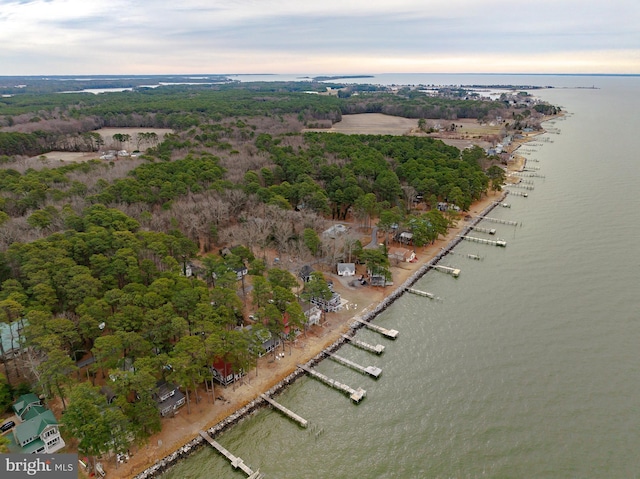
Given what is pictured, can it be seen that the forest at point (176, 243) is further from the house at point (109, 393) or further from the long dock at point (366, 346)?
the long dock at point (366, 346)

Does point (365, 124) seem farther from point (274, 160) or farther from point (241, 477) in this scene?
point (241, 477)

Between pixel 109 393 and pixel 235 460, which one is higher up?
pixel 109 393

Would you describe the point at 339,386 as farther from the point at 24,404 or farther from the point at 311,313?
the point at 24,404

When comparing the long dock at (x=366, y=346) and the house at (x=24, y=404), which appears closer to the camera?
the house at (x=24, y=404)

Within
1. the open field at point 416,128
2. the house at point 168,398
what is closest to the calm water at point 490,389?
the house at point 168,398

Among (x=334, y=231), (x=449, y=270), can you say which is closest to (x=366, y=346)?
(x=449, y=270)

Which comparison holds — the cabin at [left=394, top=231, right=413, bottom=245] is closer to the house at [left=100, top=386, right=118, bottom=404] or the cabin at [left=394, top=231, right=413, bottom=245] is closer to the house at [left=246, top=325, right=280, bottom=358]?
the house at [left=246, top=325, right=280, bottom=358]
